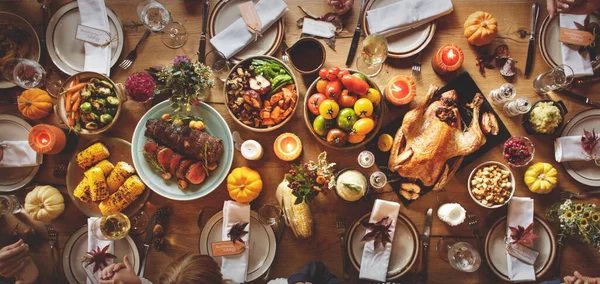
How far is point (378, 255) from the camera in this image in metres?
2.39

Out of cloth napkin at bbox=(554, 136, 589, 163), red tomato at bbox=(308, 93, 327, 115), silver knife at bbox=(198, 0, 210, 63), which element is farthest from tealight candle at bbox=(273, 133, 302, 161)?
cloth napkin at bbox=(554, 136, 589, 163)

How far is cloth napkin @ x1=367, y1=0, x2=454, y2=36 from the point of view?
8.21 ft

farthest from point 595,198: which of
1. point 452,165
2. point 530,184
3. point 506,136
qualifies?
point 452,165

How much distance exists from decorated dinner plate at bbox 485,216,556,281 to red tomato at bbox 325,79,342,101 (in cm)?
132

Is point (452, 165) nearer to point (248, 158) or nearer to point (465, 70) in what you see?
point (465, 70)

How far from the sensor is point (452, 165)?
7.97ft

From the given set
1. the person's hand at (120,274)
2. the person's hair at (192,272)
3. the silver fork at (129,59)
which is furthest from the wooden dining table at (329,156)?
the person's hair at (192,272)

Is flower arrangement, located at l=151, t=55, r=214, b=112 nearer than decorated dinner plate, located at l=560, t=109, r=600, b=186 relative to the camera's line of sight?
Yes

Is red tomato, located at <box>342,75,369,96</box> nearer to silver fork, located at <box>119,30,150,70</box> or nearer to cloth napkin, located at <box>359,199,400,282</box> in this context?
cloth napkin, located at <box>359,199,400,282</box>

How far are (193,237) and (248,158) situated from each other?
667 mm

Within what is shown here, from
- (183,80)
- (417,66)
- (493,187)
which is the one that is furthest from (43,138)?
(493,187)

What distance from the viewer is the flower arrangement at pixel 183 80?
225cm

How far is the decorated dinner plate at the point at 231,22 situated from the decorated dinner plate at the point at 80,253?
1431 millimetres

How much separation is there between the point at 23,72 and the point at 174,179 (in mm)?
1212
